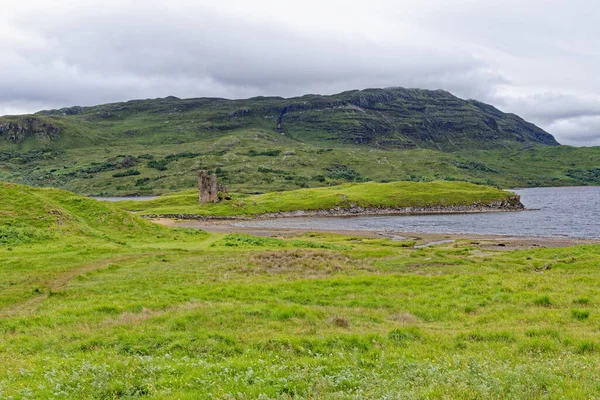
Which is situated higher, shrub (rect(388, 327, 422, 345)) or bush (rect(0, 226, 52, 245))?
bush (rect(0, 226, 52, 245))

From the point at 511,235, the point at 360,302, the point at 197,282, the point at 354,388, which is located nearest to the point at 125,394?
the point at 354,388

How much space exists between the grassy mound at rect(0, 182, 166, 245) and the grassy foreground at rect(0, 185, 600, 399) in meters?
11.0

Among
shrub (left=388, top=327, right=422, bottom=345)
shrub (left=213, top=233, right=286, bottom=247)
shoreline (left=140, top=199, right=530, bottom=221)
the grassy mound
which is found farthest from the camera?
shoreline (left=140, top=199, right=530, bottom=221)

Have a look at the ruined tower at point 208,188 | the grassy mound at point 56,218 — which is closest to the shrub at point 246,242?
the grassy mound at point 56,218

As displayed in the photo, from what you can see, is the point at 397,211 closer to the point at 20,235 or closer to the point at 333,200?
the point at 333,200

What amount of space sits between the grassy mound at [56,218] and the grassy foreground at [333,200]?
82983 mm

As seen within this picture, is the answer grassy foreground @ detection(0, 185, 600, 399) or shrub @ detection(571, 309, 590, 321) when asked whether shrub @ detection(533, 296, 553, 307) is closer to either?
grassy foreground @ detection(0, 185, 600, 399)

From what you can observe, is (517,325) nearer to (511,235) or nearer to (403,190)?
(511,235)

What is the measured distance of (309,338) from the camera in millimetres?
15539

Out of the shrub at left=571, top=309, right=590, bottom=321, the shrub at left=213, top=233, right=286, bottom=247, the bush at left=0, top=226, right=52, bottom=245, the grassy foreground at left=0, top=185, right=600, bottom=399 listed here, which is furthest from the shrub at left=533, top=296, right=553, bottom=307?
the bush at left=0, top=226, right=52, bottom=245

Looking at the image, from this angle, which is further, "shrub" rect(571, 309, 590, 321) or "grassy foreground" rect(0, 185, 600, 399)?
"shrub" rect(571, 309, 590, 321)

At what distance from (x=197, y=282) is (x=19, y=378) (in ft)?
59.7

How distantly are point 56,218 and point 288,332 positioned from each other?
167 ft

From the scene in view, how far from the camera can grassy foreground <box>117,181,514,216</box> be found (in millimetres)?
157038
